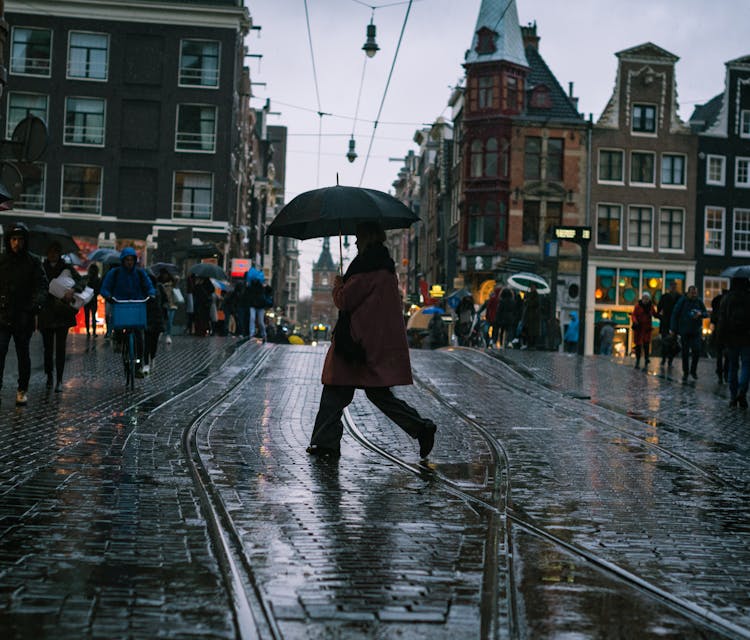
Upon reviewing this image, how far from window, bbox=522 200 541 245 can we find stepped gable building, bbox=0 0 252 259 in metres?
13.2

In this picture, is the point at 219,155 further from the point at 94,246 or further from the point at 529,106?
the point at 529,106

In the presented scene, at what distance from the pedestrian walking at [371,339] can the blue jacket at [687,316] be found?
12.1 metres

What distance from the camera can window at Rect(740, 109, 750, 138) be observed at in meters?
50.3

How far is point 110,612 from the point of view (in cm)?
402

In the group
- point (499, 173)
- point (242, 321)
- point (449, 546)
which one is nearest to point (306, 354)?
point (242, 321)

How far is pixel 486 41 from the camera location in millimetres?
52031

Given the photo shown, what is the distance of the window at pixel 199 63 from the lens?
155 feet

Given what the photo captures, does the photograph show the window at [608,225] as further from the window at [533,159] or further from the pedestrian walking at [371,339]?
the pedestrian walking at [371,339]

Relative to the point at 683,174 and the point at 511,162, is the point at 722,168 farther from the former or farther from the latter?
the point at 511,162

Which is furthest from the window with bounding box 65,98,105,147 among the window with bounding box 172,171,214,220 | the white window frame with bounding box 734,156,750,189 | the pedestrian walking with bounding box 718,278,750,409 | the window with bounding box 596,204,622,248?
the pedestrian walking with bounding box 718,278,750,409

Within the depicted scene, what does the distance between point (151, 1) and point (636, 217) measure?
22378 mm

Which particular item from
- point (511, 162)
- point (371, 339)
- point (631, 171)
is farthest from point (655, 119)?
point (371, 339)

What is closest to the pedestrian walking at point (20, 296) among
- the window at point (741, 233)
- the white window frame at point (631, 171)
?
the white window frame at point (631, 171)

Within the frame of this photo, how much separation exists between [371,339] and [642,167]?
44953mm
